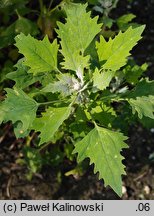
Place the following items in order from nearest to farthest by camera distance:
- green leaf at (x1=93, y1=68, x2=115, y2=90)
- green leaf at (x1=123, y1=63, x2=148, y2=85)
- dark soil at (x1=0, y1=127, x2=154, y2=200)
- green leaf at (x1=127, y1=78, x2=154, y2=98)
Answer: green leaf at (x1=93, y1=68, x2=115, y2=90), green leaf at (x1=127, y1=78, x2=154, y2=98), green leaf at (x1=123, y1=63, x2=148, y2=85), dark soil at (x1=0, y1=127, x2=154, y2=200)

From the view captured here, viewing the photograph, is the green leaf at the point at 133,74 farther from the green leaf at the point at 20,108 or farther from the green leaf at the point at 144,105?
the green leaf at the point at 20,108

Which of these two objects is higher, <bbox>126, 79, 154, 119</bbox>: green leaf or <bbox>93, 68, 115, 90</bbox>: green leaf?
<bbox>93, 68, 115, 90</bbox>: green leaf

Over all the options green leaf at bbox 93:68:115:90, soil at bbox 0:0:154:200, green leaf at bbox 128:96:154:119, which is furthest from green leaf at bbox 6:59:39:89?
soil at bbox 0:0:154:200

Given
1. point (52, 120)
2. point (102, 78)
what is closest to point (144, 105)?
point (102, 78)

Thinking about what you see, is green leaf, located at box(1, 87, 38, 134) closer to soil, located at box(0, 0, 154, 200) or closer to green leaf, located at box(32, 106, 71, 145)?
green leaf, located at box(32, 106, 71, 145)

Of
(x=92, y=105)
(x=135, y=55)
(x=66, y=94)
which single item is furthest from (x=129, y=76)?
(x=135, y=55)

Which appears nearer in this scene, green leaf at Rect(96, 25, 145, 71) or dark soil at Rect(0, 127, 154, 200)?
green leaf at Rect(96, 25, 145, 71)
